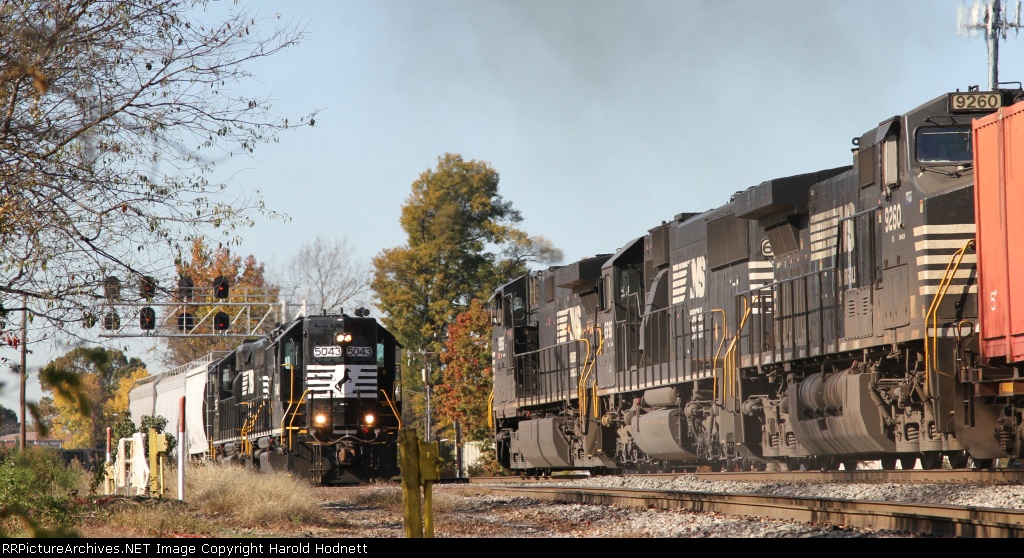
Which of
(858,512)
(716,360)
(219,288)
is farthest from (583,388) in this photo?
(858,512)

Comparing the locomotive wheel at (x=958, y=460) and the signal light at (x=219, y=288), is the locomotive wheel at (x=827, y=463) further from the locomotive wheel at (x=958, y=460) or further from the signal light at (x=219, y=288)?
the signal light at (x=219, y=288)

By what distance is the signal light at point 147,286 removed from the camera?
872 cm

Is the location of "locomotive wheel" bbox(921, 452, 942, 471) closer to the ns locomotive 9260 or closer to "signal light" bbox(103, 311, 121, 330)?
"signal light" bbox(103, 311, 121, 330)

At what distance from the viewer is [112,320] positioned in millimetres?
9508

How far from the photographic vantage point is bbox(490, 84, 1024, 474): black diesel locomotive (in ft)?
37.6

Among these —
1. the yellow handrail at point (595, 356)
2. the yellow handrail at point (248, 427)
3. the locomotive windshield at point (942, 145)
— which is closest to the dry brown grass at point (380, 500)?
the yellow handrail at point (595, 356)

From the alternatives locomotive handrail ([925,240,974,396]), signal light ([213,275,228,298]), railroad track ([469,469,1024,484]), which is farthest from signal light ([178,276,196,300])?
railroad track ([469,469,1024,484])

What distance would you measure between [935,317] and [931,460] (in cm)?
360

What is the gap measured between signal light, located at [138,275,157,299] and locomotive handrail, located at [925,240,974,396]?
290 inches

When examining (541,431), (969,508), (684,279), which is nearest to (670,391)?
(684,279)

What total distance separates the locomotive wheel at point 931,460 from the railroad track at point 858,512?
370 cm

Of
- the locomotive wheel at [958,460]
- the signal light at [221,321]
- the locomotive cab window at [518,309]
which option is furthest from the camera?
the signal light at [221,321]

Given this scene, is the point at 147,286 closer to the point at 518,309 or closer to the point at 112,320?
the point at 112,320
